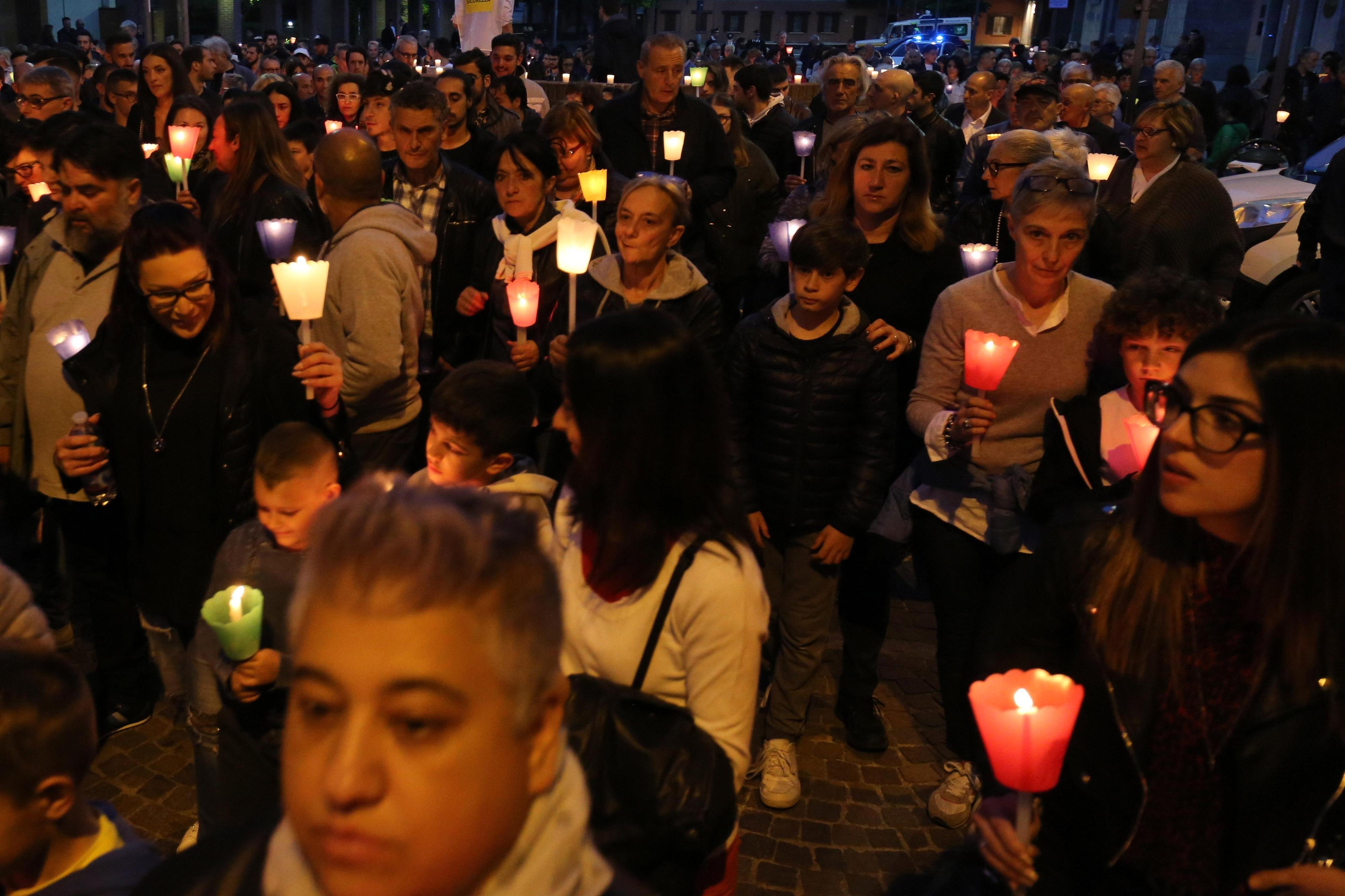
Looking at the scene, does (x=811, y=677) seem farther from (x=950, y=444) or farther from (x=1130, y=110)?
(x=1130, y=110)

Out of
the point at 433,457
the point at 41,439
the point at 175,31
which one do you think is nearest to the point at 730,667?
the point at 433,457

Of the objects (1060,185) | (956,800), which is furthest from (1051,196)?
(956,800)

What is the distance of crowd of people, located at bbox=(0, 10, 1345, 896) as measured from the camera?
125 cm

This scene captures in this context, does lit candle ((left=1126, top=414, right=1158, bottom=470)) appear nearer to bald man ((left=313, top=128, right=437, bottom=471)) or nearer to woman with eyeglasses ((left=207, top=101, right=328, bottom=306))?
bald man ((left=313, top=128, right=437, bottom=471))

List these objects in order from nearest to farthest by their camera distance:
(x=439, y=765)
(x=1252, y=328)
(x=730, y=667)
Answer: (x=439, y=765) → (x=1252, y=328) → (x=730, y=667)

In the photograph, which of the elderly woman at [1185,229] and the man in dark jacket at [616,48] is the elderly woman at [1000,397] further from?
the man in dark jacket at [616,48]

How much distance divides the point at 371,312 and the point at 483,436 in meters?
1.25

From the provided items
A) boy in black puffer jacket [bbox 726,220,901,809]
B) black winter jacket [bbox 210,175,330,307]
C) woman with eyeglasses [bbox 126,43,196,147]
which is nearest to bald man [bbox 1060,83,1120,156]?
boy in black puffer jacket [bbox 726,220,901,809]

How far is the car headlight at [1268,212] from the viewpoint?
991cm

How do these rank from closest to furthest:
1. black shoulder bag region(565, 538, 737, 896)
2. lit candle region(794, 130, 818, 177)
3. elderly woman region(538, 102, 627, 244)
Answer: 1. black shoulder bag region(565, 538, 737, 896)
2. elderly woman region(538, 102, 627, 244)
3. lit candle region(794, 130, 818, 177)

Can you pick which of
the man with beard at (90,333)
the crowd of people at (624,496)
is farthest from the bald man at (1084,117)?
the man with beard at (90,333)

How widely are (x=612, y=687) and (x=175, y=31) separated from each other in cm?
3890

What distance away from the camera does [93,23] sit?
31891 mm

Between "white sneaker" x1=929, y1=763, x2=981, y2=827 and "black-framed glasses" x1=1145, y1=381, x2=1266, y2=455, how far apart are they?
7.61 feet
